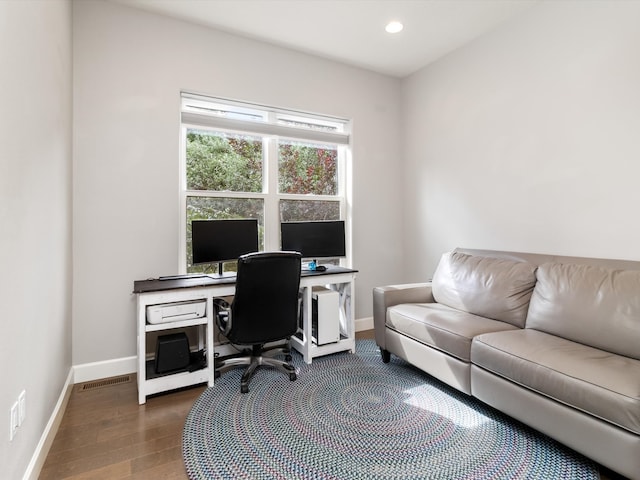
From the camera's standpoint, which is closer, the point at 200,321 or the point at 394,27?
the point at 200,321

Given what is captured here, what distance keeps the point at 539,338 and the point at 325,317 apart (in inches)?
63.3

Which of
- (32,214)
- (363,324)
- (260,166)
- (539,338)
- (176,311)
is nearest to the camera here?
(32,214)

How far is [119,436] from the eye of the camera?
1.96 meters

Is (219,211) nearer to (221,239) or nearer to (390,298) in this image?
(221,239)

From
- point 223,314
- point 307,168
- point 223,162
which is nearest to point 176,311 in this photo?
point 223,314

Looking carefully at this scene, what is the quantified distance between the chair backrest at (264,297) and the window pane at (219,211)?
2.79 feet

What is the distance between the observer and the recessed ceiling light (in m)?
2.95

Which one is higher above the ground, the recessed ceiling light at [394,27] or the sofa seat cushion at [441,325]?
A: the recessed ceiling light at [394,27]

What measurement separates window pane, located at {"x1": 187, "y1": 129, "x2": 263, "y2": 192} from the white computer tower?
1237 millimetres

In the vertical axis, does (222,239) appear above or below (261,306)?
above

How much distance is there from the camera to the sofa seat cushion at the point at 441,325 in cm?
221

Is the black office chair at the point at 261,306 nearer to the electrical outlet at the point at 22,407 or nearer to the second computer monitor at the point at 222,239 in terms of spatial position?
the second computer monitor at the point at 222,239

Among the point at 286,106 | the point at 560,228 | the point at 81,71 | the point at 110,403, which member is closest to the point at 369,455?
the point at 110,403

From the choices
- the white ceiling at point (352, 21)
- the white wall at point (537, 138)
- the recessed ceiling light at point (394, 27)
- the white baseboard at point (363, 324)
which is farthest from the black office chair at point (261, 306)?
the recessed ceiling light at point (394, 27)
